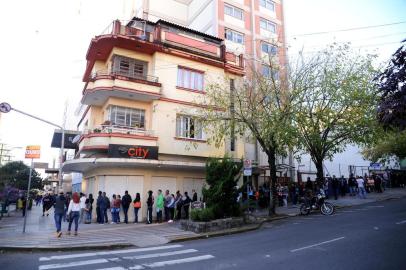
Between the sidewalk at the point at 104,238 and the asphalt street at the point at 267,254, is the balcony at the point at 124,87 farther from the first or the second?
the asphalt street at the point at 267,254

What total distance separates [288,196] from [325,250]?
17673 mm

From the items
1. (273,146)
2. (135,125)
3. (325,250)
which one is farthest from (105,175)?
(325,250)

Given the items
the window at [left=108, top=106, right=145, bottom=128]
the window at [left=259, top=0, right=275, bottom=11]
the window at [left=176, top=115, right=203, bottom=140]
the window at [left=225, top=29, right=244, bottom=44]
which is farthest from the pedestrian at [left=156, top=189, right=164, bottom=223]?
the window at [left=259, top=0, right=275, bottom=11]

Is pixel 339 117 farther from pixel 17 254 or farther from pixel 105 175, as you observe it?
pixel 17 254

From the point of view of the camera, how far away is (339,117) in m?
20.2

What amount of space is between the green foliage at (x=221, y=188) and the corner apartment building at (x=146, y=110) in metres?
4.46

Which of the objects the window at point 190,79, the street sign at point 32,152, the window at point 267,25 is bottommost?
the street sign at point 32,152

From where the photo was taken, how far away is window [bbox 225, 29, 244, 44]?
34344mm

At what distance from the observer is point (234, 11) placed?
3584 cm

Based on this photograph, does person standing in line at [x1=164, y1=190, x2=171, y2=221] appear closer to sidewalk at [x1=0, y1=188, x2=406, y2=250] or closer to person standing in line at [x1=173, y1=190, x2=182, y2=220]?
person standing in line at [x1=173, y1=190, x2=182, y2=220]

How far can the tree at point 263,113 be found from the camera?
1739 centimetres

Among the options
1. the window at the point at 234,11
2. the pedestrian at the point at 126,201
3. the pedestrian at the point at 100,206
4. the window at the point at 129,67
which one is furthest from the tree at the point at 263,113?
the window at the point at 234,11

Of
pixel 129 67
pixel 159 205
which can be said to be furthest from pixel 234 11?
pixel 159 205

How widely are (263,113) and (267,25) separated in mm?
23863
